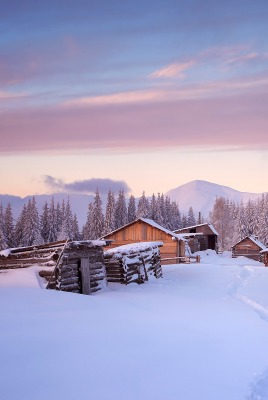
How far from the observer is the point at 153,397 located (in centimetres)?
554

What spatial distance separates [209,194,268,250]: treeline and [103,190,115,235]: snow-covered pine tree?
3122cm

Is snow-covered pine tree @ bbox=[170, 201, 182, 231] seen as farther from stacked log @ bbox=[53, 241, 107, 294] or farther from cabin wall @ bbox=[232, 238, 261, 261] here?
stacked log @ bbox=[53, 241, 107, 294]

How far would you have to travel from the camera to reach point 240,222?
9925 cm

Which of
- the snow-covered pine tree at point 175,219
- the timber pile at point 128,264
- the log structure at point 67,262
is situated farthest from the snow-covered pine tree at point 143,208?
A: the log structure at point 67,262

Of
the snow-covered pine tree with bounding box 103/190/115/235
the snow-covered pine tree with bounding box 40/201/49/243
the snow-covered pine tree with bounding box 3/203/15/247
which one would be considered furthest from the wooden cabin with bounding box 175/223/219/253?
the snow-covered pine tree with bounding box 40/201/49/243

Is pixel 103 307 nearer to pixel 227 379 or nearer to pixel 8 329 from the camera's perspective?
pixel 8 329

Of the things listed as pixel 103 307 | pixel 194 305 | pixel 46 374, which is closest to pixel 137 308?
pixel 103 307

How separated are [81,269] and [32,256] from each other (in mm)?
2279

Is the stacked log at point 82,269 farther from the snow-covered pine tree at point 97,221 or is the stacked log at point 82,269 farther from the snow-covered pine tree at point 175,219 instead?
the snow-covered pine tree at point 175,219

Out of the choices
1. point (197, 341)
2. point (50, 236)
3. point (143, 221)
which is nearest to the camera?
point (197, 341)

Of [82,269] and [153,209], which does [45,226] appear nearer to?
[153,209]

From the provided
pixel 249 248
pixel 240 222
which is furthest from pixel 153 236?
pixel 240 222

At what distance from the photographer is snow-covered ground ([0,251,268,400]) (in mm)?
5660

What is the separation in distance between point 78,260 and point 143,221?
28.4 meters
